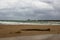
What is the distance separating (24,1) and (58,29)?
0.30 meters

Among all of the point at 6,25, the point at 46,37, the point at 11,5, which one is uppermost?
the point at 11,5

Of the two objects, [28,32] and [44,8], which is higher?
[44,8]

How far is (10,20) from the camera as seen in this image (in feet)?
2.66

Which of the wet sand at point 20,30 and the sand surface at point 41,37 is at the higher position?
the wet sand at point 20,30

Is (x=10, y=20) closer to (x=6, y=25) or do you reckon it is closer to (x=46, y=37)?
(x=6, y=25)

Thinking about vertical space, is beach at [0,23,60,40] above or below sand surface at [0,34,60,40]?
above

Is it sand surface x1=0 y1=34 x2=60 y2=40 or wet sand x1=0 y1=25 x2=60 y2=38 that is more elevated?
wet sand x1=0 y1=25 x2=60 y2=38

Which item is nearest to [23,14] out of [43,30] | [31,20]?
[31,20]

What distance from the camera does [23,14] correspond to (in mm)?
823

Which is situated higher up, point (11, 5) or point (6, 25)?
point (11, 5)

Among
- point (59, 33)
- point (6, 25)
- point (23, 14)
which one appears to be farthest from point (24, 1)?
point (59, 33)

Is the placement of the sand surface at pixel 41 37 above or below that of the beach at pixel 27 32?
below

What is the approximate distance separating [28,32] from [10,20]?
14 centimetres

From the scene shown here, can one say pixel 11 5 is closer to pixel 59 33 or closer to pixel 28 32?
pixel 28 32
